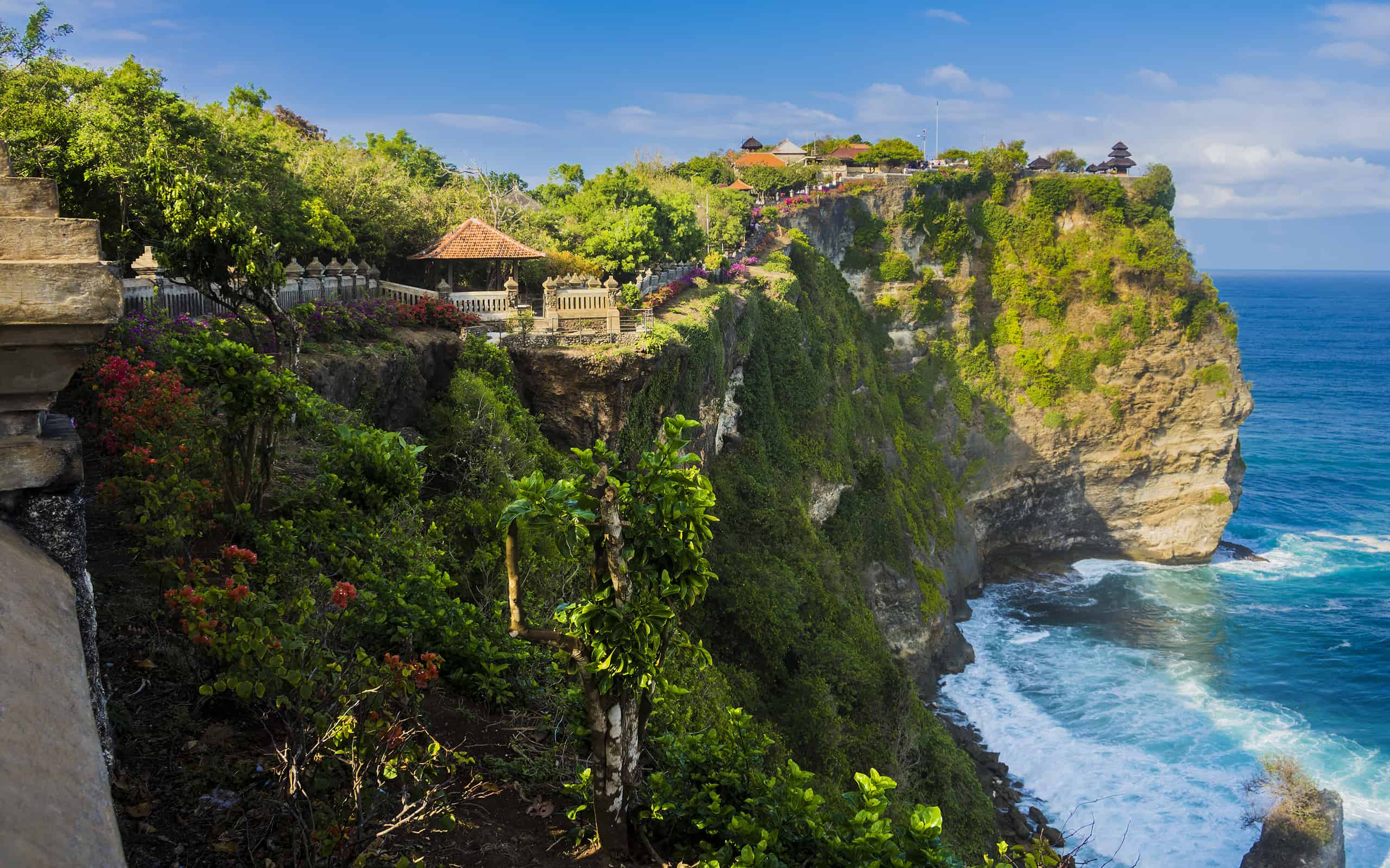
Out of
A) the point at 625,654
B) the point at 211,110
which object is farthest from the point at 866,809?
the point at 211,110

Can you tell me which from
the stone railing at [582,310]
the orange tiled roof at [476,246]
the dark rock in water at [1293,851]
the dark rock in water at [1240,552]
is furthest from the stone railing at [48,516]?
the dark rock in water at [1240,552]

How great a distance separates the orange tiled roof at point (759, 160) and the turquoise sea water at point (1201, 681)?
36.4 m

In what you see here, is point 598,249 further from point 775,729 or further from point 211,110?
point 775,729

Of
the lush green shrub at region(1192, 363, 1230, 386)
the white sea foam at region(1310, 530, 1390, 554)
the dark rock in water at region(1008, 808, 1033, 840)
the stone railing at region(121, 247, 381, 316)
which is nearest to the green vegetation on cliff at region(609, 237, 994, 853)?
the dark rock in water at region(1008, 808, 1033, 840)

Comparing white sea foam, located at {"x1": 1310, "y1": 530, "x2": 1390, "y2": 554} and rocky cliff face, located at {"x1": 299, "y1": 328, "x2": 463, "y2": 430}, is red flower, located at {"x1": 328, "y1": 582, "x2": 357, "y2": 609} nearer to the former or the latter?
rocky cliff face, located at {"x1": 299, "y1": 328, "x2": 463, "y2": 430}

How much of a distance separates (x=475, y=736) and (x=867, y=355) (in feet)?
141

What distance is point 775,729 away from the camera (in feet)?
74.8

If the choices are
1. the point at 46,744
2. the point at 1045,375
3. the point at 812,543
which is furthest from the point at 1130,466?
the point at 46,744

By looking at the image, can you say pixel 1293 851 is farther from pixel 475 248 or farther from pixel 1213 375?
pixel 1213 375

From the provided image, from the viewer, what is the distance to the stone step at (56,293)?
141 inches

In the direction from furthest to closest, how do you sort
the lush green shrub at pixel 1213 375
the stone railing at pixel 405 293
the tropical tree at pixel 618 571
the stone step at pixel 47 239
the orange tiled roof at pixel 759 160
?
1. the orange tiled roof at pixel 759 160
2. the lush green shrub at pixel 1213 375
3. the stone railing at pixel 405 293
4. the tropical tree at pixel 618 571
5. the stone step at pixel 47 239

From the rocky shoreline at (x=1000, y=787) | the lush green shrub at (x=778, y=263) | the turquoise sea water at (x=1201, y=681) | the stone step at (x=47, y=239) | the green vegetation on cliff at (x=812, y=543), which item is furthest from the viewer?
the lush green shrub at (x=778, y=263)

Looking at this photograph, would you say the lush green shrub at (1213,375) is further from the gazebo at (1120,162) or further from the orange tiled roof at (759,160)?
the orange tiled roof at (759,160)

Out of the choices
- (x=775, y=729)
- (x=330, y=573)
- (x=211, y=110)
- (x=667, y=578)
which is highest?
(x=211, y=110)
